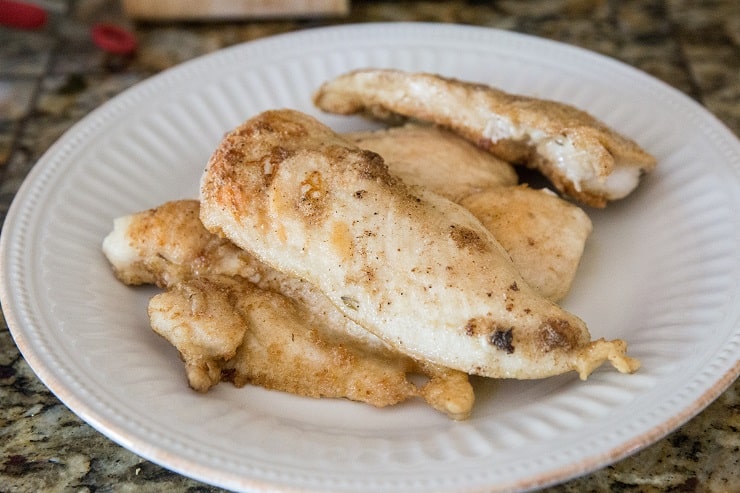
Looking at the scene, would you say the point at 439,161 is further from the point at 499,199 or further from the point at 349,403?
the point at 349,403

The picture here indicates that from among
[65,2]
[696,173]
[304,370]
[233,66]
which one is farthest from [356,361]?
[65,2]

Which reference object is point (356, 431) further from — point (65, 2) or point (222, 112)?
point (65, 2)

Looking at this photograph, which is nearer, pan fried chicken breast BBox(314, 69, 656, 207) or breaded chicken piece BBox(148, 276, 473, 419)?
breaded chicken piece BBox(148, 276, 473, 419)

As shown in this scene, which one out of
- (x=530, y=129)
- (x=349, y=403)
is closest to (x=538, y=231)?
(x=530, y=129)

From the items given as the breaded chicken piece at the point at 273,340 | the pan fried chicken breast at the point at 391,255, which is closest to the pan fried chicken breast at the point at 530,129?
the pan fried chicken breast at the point at 391,255

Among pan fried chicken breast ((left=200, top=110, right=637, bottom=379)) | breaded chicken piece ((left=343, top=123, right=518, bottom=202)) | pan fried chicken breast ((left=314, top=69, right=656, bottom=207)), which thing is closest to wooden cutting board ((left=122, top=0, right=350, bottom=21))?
pan fried chicken breast ((left=314, top=69, right=656, bottom=207))

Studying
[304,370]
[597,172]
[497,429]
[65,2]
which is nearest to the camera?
[497,429]

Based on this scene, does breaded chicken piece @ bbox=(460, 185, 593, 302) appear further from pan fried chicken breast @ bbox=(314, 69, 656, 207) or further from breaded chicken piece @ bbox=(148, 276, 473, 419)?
breaded chicken piece @ bbox=(148, 276, 473, 419)
